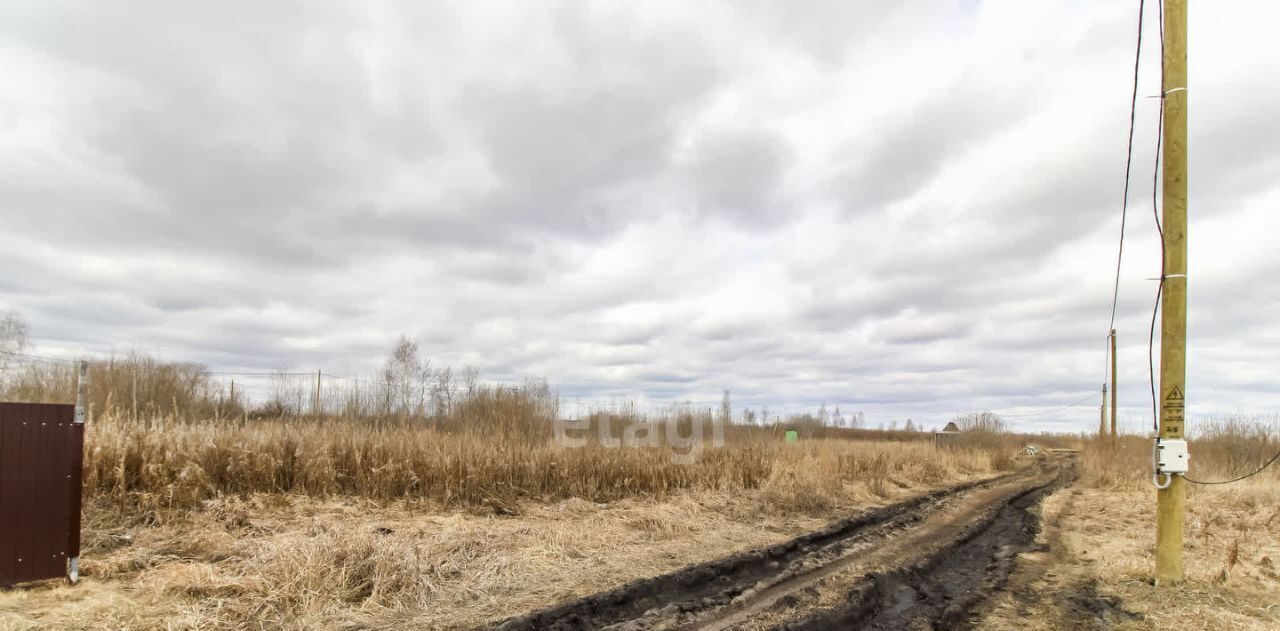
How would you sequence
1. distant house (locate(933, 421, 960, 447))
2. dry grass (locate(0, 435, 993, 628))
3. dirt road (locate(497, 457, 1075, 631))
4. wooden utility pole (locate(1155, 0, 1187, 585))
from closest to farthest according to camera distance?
dry grass (locate(0, 435, 993, 628)), dirt road (locate(497, 457, 1075, 631)), wooden utility pole (locate(1155, 0, 1187, 585)), distant house (locate(933, 421, 960, 447))

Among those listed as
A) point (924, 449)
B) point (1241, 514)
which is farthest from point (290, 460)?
point (924, 449)

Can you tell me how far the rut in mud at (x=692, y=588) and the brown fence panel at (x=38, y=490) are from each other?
4.22 metres

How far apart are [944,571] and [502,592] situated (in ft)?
18.0

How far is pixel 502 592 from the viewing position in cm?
657

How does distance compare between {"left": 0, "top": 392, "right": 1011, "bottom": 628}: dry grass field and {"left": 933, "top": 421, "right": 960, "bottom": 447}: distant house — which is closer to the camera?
{"left": 0, "top": 392, "right": 1011, "bottom": 628}: dry grass field

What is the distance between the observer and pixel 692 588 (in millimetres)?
7020

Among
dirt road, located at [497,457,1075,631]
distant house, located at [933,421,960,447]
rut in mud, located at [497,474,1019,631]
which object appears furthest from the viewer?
distant house, located at [933,421,960,447]

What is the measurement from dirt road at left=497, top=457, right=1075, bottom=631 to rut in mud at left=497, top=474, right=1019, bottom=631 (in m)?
0.01

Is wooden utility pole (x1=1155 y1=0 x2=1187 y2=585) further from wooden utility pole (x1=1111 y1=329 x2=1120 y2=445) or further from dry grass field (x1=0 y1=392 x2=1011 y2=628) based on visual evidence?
wooden utility pole (x1=1111 y1=329 x2=1120 y2=445)

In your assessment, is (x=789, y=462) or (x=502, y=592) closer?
(x=502, y=592)

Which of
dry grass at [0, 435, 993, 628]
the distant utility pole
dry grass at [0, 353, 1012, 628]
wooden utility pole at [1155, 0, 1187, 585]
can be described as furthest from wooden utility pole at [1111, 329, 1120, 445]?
wooden utility pole at [1155, 0, 1187, 585]

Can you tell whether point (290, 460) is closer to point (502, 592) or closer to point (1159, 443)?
point (502, 592)

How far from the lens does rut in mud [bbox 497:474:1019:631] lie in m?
5.71

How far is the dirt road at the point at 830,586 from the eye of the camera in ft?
19.2
